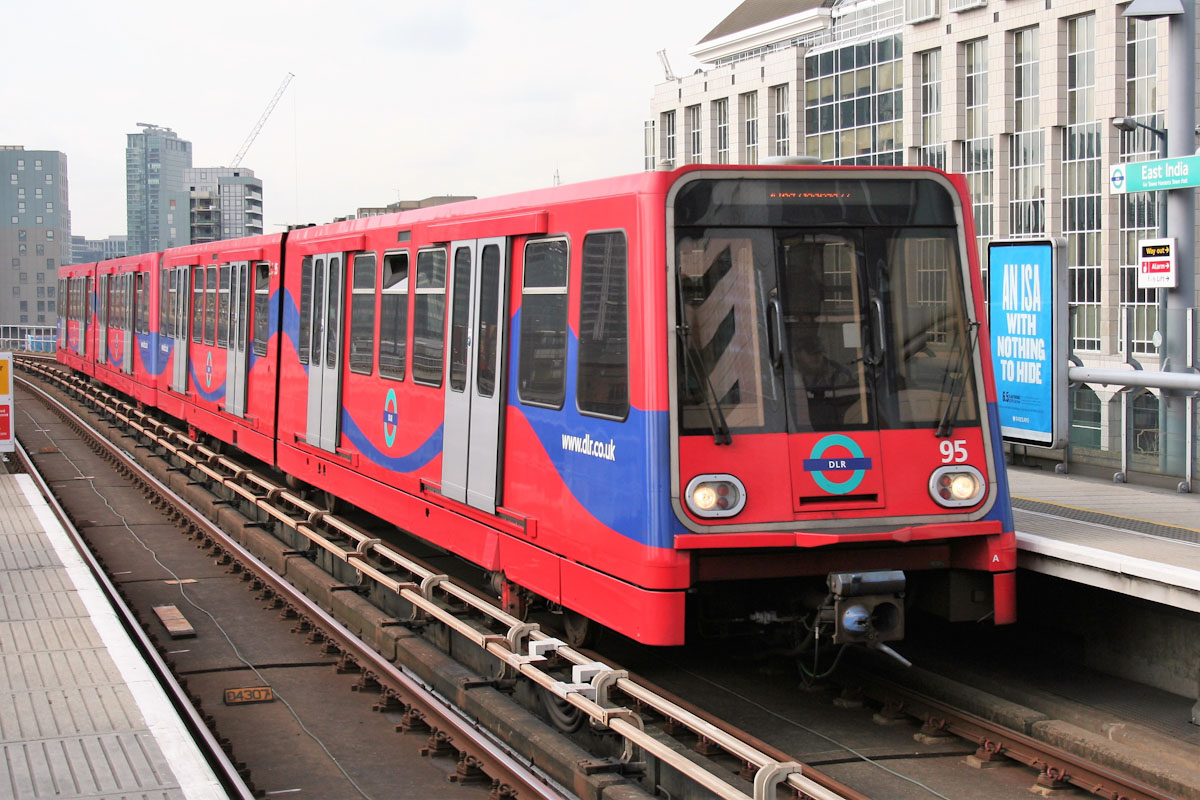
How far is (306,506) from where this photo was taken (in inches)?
559

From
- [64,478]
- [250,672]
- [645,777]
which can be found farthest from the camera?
[64,478]

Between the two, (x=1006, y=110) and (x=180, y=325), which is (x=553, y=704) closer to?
(x=180, y=325)

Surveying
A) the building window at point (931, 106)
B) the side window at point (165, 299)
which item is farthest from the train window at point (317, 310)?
the building window at point (931, 106)

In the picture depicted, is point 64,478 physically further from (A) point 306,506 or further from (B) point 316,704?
(B) point 316,704

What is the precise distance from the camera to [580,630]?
881 centimetres

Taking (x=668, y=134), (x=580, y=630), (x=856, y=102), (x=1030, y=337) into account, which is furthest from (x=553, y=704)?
(x=668, y=134)

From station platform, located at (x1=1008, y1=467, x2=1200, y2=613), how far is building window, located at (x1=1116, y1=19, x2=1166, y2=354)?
4542 cm

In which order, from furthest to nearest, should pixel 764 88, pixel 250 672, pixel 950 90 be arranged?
pixel 764 88 → pixel 950 90 → pixel 250 672

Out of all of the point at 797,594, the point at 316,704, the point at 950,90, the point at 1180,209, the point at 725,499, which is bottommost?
the point at 316,704

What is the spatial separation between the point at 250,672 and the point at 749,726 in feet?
12.9

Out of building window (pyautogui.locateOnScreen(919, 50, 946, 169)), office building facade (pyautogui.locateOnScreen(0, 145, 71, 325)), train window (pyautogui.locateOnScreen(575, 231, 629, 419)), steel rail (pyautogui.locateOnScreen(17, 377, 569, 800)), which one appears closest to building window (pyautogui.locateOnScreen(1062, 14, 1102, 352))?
building window (pyautogui.locateOnScreen(919, 50, 946, 169))

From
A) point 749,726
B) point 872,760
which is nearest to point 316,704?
point 749,726

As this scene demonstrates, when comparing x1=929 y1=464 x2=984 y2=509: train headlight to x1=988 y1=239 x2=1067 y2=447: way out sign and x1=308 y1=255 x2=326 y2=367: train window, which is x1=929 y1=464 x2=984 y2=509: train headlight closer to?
x1=988 y1=239 x2=1067 y2=447: way out sign

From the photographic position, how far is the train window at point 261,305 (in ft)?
52.9
